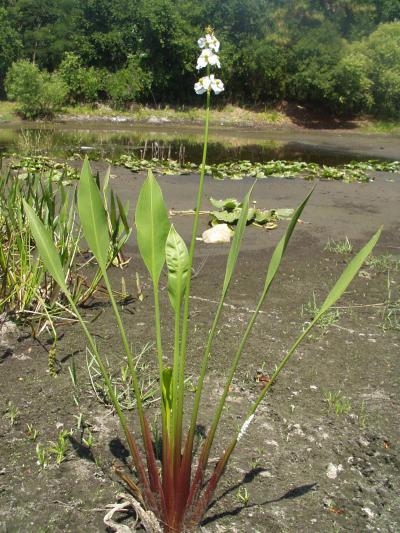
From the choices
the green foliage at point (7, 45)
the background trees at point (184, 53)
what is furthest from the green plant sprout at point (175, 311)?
the green foliage at point (7, 45)

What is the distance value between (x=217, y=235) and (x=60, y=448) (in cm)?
349

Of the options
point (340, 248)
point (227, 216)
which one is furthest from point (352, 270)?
point (227, 216)

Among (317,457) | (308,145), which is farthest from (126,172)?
(308,145)

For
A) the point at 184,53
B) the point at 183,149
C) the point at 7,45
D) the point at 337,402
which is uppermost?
the point at 184,53

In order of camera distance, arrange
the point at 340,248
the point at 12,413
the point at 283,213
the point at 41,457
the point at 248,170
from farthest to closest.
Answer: the point at 248,170 → the point at 283,213 → the point at 340,248 → the point at 12,413 → the point at 41,457

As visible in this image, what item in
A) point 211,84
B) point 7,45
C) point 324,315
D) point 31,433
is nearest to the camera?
point 211,84

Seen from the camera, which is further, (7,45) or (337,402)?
(7,45)

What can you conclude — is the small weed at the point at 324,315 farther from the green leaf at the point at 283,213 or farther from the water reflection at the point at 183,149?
the water reflection at the point at 183,149

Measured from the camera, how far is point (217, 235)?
5.31 metres

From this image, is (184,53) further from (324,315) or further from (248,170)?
(324,315)

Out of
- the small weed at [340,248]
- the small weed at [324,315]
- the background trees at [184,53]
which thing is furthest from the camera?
the background trees at [184,53]

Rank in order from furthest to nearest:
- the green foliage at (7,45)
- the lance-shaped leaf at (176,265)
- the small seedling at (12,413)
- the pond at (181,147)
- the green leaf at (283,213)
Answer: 1. the green foliage at (7,45)
2. the pond at (181,147)
3. the green leaf at (283,213)
4. the small seedling at (12,413)
5. the lance-shaped leaf at (176,265)

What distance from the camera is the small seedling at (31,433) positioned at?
2.10 meters

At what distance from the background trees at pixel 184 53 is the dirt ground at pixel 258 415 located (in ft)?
83.1
